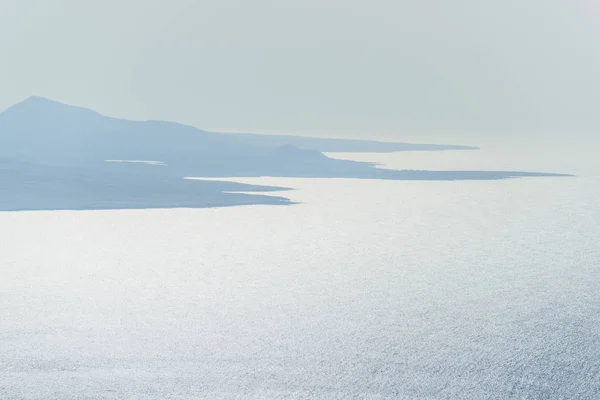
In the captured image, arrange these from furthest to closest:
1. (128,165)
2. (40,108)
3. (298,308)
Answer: (40,108) → (128,165) → (298,308)

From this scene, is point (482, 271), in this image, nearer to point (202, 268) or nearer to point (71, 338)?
point (202, 268)

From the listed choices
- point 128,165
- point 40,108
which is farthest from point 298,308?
point 40,108

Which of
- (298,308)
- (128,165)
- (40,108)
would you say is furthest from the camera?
(40,108)

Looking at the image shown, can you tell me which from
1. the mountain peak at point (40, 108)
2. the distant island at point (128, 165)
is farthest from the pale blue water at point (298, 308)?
the mountain peak at point (40, 108)

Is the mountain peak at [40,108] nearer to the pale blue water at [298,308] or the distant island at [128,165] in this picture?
the distant island at [128,165]

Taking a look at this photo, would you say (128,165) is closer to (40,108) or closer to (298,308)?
(40,108)

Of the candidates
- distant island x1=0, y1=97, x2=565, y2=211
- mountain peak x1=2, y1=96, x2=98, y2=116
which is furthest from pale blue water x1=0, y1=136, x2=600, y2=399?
mountain peak x1=2, y1=96, x2=98, y2=116
